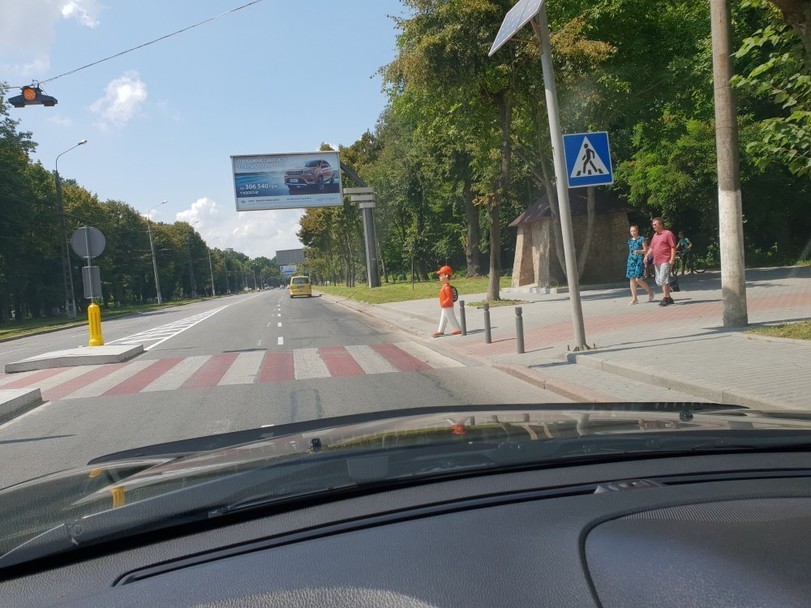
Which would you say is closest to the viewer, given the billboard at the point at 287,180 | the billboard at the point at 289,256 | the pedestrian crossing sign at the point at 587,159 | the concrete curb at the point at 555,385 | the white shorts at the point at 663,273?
the concrete curb at the point at 555,385

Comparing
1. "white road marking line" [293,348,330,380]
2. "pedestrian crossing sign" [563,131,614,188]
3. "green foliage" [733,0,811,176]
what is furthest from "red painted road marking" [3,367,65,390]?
"green foliage" [733,0,811,176]

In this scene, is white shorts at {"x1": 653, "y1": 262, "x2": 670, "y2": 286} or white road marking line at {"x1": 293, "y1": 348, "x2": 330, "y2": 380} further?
white shorts at {"x1": 653, "y1": 262, "x2": 670, "y2": 286}

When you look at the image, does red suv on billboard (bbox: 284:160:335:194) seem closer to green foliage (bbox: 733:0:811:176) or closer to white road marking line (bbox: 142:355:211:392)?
white road marking line (bbox: 142:355:211:392)

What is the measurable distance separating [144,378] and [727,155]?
11.0 metres

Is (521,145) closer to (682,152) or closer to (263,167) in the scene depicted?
(682,152)

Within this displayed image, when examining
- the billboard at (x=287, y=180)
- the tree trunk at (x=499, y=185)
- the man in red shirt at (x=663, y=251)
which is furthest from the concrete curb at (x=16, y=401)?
the billboard at (x=287, y=180)

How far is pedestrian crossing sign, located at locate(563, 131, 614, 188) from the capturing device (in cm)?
1040

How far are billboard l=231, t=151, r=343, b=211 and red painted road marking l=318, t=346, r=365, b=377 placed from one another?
27.7 metres

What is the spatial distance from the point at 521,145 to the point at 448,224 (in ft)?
116

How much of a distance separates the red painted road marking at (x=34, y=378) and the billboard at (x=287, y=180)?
90.9ft

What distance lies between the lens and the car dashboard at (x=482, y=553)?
5.40ft

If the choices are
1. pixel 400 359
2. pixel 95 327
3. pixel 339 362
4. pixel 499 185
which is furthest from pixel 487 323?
pixel 499 185

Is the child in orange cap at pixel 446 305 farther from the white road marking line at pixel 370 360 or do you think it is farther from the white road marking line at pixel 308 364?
the white road marking line at pixel 308 364

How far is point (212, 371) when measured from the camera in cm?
1292
